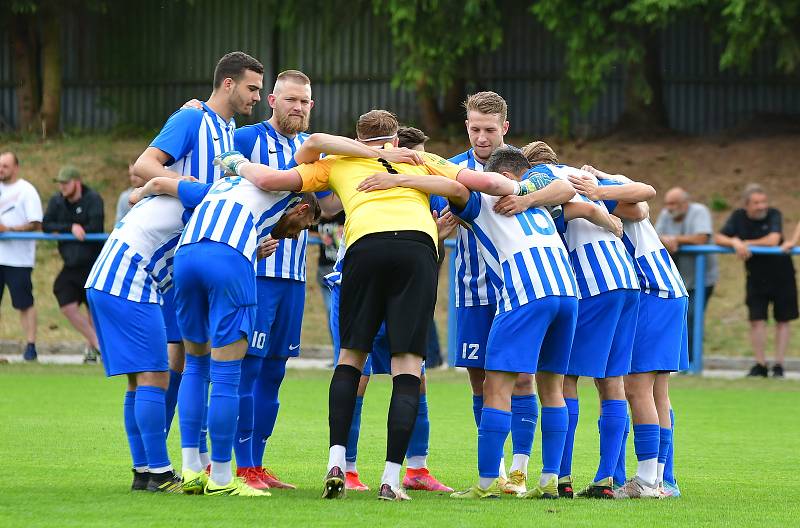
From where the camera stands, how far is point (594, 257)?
7855mm

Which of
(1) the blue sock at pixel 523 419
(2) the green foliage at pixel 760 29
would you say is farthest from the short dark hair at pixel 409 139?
(2) the green foliage at pixel 760 29

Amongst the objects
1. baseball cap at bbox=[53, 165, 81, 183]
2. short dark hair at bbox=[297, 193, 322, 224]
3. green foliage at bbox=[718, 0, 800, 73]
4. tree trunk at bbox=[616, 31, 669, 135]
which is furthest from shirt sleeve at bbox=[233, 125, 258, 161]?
tree trunk at bbox=[616, 31, 669, 135]

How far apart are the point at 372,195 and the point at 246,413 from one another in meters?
1.54

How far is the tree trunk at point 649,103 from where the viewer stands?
25.8 meters

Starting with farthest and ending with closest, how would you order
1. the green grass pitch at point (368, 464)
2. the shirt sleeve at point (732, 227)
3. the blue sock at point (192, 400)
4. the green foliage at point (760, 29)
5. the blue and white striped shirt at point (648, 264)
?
the green foliage at point (760, 29), the shirt sleeve at point (732, 227), the blue and white striped shirt at point (648, 264), the blue sock at point (192, 400), the green grass pitch at point (368, 464)

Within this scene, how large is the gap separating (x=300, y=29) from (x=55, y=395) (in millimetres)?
16421

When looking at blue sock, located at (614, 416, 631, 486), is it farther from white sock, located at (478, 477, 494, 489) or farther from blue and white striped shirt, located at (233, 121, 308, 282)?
blue and white striped shirt, located at (233, 121, 308, 282)

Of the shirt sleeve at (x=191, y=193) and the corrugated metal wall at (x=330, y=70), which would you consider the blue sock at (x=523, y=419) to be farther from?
the corrugated metal wall at (x=330, y=70)

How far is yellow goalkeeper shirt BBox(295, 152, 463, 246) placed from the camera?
7250mm

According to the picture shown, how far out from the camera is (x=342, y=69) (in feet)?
92.5

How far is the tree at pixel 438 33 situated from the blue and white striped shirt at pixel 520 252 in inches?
636

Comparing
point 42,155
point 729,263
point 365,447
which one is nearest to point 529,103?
point 729,263

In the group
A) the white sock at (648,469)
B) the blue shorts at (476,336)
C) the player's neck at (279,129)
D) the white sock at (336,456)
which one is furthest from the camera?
the player's neck at (279,129)

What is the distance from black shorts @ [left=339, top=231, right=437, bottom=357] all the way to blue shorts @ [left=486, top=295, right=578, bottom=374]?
423 millimetres
